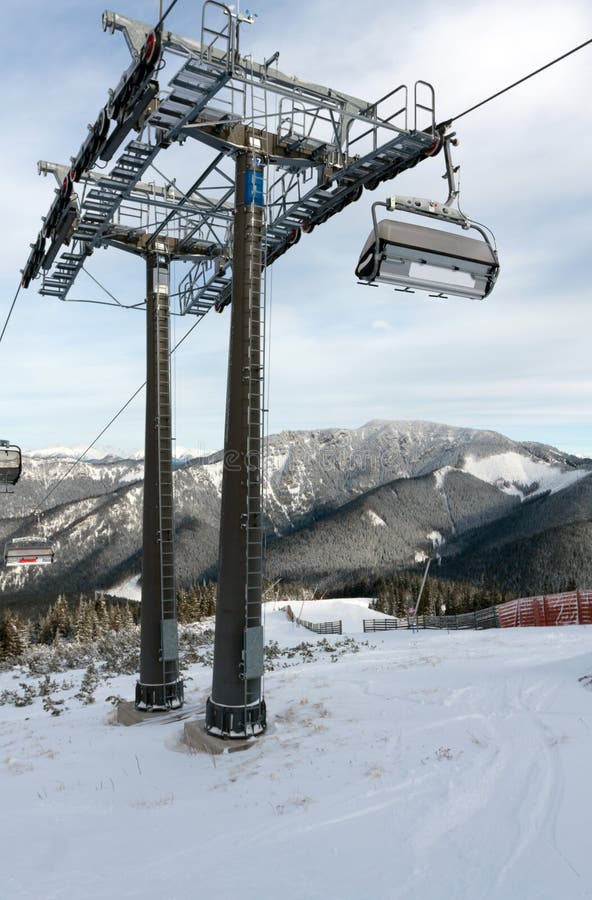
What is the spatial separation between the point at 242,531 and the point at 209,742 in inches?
141

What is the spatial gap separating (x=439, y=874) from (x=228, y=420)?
7.52 m

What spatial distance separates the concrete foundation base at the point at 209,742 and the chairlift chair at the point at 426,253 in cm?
790

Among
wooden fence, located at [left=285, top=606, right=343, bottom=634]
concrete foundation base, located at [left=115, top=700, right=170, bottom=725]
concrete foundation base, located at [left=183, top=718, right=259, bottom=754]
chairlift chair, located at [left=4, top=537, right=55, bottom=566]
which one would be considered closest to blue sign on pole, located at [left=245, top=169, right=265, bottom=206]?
concrete foundation base, located at [left=183, top=718, right=259, bottom=754]

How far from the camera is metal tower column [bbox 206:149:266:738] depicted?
35.3 feet

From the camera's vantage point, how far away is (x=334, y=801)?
7.51 metres

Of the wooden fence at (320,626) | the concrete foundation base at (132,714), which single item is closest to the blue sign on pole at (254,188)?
the concrete foundation base at (132,714)

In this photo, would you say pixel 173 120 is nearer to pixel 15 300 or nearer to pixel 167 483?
pixel 167 483

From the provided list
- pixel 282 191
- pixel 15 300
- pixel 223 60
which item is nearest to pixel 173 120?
pixel 223 60

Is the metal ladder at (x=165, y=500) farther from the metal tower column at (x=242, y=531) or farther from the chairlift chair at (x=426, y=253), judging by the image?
the chairlift chair at (x=426, y=253)

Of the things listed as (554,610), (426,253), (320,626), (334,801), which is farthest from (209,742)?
(320,626)

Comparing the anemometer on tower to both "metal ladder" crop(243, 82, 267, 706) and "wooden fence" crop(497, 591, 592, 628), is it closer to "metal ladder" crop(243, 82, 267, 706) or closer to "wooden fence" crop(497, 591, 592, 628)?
"metal ladder" crop(243, 82, 267, 706)

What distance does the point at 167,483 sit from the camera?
14930 millimetres

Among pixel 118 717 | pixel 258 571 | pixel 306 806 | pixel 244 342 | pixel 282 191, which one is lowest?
pixel 118 717

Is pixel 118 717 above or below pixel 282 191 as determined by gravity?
below
